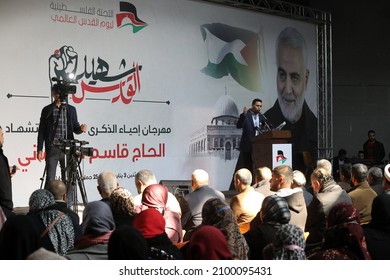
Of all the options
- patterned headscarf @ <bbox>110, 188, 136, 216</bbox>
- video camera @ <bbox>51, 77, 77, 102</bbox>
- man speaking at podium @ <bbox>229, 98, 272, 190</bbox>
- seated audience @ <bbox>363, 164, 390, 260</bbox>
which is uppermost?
video camera @ <bbox>51, 77, 77, 102</bbox>

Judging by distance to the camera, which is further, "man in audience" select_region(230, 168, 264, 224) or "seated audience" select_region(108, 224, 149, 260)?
"man in audience" select_region(230, 168, 264, 224)

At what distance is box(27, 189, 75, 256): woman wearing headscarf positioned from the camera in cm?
326

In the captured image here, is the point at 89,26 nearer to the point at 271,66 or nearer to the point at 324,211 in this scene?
the point at 271,66

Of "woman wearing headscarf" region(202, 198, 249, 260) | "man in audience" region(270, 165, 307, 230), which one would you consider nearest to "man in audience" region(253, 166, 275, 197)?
"man in audience" region(270, 165, 307, 230)

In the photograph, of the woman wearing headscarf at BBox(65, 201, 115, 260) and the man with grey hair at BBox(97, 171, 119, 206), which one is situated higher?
the man with grey hair at BBox(97, 171, 119, 206)

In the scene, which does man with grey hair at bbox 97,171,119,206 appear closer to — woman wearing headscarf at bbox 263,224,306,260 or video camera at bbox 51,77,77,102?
woman wearing headscarf at bbox 263,224,306,260

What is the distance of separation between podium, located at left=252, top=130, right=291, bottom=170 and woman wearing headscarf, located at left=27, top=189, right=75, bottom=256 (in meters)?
4.45

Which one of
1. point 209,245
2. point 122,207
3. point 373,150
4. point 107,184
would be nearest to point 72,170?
point 107,184

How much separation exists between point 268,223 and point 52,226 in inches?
42.5

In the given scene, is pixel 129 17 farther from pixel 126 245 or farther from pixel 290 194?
pixel 126 245

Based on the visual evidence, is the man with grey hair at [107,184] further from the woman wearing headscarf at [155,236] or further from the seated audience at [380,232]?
the seated audience at [380,232]

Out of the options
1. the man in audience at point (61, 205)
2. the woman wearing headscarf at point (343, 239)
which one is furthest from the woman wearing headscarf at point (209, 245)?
the man in audience at point (61, 205)
